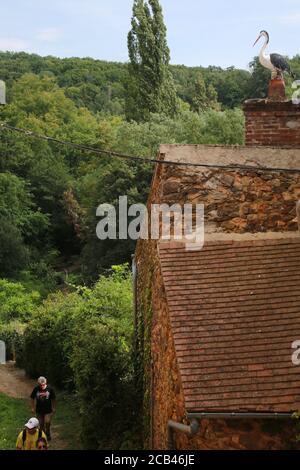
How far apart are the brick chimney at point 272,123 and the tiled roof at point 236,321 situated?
62.9 inches

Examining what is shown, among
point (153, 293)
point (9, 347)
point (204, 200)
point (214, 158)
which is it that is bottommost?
point (9, 347)

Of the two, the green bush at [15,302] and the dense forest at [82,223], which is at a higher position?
the dense forest at [82,223]

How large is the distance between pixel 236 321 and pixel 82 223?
138 ft

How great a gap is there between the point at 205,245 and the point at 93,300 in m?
7.59

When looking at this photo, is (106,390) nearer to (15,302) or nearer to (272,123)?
(272,123)

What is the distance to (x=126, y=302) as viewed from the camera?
1589 centimetres

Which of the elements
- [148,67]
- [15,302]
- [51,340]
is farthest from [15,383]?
[148,67]

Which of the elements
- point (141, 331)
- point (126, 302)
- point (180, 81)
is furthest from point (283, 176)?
point (180, 81)

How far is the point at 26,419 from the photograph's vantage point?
53.5ft

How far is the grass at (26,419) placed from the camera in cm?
1395

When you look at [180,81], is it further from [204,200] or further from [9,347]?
[204,200]

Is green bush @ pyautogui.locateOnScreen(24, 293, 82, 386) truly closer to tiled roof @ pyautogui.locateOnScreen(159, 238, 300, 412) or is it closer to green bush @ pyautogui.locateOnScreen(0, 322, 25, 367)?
green bush @ pyautogui.locateOnScreen(0, 322, 25, 367)

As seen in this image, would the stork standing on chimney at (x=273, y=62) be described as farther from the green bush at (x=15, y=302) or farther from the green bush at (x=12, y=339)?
the green bush at (x=15, y=302)

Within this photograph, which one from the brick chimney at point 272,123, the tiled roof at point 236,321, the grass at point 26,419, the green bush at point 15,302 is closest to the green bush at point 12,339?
the green bush at point 15,302
